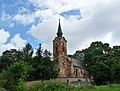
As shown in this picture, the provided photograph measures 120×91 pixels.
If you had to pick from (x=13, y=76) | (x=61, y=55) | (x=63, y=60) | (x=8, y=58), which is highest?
(x=61, y=55)

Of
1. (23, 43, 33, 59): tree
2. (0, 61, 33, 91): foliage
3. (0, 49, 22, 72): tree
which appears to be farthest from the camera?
(23, 43, 33, 59): tree

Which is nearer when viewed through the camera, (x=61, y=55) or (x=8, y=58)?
(x=8, y=58)

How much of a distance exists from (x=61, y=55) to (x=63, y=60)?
1.47m

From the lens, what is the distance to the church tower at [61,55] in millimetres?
80262

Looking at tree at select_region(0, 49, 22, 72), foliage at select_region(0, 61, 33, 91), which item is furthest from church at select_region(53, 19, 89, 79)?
foliage at select_region(0, 61, 33, 91)

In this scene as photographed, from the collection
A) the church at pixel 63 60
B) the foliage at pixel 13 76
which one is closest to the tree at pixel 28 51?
the church at pixel 63 60

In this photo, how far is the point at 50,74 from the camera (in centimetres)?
6831

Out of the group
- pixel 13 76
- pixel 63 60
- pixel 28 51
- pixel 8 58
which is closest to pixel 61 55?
pixel 63 60

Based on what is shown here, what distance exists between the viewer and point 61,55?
3233 inches

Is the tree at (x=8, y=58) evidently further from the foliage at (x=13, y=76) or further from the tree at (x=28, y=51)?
the foliage at (x=13, y=76)

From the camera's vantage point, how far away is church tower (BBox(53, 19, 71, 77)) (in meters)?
80.3

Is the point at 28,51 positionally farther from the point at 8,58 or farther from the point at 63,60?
the point at 63,60

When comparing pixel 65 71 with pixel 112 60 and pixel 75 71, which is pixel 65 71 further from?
pixel 112 60

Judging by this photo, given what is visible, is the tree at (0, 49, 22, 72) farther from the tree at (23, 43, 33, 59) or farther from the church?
the church
